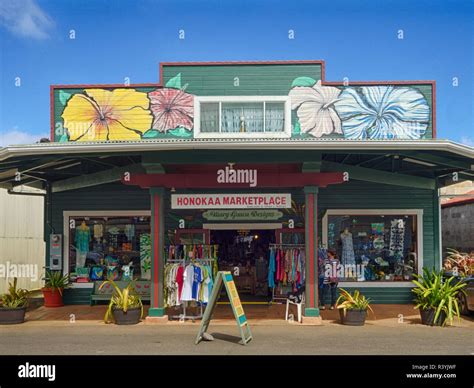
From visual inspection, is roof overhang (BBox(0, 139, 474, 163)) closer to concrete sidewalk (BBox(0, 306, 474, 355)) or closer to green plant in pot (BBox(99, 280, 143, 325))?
green plant in pot (BBox(99, 280, 143, 325))

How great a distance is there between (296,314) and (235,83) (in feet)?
23.2

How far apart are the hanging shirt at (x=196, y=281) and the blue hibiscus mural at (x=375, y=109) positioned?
6548mm

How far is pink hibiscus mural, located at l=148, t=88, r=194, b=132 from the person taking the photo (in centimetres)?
1594

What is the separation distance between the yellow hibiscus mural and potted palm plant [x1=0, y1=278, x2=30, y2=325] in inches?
215

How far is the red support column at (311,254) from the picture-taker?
1151cm

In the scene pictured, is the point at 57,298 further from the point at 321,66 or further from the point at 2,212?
the point at 321,66

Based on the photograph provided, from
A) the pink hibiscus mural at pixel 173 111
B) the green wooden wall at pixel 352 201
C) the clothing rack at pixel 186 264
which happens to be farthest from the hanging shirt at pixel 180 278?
the pink hibiscus mural at pixel 173 111

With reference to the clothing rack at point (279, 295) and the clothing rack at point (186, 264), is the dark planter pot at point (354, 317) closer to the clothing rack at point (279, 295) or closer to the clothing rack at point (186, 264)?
the clothing rack at point (279, 295)

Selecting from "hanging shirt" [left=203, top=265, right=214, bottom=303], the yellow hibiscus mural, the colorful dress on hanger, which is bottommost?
"hanging shirt" [left=203, top=265, right=214, bottom=303]

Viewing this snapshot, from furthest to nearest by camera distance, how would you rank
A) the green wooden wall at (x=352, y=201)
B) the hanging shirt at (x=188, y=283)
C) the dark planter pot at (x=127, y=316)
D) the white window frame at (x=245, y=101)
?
the white window frame at (x=245, y=101) < the green wooden wall at (x=352, y=201) < the hanging shirt at (x=188, y=283) < the dark planter pot at (x=127, y=316)

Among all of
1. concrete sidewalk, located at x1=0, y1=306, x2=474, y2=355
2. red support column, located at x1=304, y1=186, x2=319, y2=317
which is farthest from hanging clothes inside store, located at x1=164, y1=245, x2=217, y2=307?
red support column, located at x1=304, y1=186, x2=319, y2=317

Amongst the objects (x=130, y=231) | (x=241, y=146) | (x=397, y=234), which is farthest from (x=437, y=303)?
(x=130, y=231)

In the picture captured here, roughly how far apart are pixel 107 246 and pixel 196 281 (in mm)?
4449

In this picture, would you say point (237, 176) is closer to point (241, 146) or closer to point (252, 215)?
point (241, 146)
